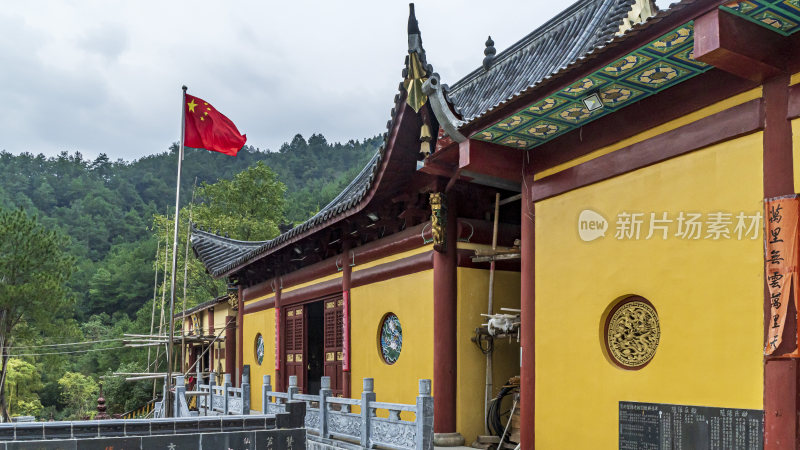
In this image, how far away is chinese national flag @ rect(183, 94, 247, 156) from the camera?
36.0ft

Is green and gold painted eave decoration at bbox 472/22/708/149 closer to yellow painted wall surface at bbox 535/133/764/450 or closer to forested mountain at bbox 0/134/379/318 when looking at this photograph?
yellow painted wall surface at bbox 535/133/764/450

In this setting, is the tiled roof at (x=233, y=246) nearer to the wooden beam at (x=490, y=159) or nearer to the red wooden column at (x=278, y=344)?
the red wooden column at (x=278, y=344)

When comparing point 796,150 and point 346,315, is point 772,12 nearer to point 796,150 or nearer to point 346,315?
point 796,150

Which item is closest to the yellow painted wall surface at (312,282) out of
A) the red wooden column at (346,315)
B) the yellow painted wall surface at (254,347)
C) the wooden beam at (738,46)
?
the red wooden column at (346,315)

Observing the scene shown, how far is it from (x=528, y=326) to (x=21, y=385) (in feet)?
90.6

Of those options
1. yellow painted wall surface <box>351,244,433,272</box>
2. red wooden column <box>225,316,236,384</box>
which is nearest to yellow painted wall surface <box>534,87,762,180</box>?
yellow painted wall surface <box>351,244,433,272</box>

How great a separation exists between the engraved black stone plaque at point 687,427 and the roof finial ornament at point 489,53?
5201 mm

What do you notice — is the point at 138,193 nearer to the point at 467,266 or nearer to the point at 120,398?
the point at 120,398

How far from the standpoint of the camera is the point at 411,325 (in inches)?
359

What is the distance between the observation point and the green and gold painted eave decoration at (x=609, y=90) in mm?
4926

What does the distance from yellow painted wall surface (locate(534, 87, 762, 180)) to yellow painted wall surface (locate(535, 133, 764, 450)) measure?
0.27m

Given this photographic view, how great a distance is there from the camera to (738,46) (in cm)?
449

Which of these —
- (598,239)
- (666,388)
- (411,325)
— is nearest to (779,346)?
(666,388)

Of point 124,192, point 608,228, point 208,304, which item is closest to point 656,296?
point 608,228
